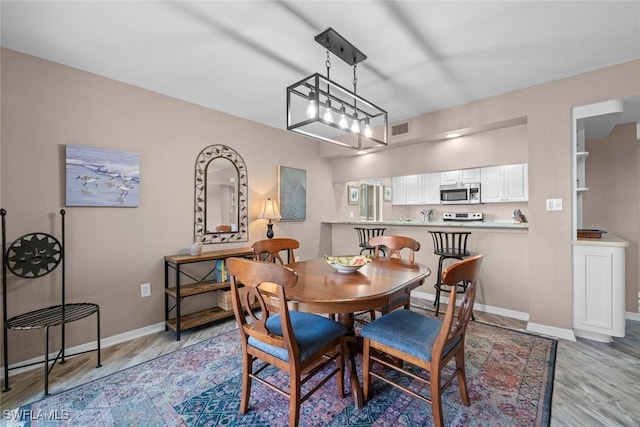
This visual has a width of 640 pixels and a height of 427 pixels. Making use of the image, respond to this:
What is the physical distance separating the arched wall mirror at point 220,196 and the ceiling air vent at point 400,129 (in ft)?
6.83

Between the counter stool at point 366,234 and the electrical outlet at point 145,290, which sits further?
the counter stool at point 366,234

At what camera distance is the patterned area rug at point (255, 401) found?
1608 millimetres

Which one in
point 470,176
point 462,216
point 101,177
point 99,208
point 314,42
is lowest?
point 462,216

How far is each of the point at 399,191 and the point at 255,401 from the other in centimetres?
528

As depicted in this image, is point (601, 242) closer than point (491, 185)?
Yes

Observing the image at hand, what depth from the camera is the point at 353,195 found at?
18.1ft

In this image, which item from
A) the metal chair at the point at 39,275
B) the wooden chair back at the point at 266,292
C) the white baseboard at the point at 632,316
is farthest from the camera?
the white baseboard at the point at 632,316

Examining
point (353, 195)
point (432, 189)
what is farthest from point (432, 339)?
point (432, 189)

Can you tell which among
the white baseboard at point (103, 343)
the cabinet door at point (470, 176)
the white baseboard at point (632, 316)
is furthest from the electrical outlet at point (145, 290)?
the cabinet door at point (470, 176)

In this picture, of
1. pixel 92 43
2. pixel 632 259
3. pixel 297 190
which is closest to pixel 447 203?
pixel 632 259

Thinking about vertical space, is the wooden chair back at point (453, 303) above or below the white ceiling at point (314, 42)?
below

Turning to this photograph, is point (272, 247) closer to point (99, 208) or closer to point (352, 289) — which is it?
point (352, 289)

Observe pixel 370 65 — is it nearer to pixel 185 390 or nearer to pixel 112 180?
pixel 112 180

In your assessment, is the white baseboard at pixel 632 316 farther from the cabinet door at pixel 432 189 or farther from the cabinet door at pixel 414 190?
the cabinet door at pixel 414 190
